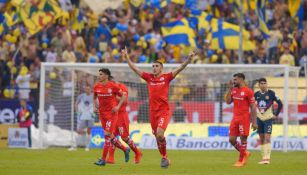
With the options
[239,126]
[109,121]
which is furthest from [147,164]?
[239,126]

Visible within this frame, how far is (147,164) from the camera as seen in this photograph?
24.1 m

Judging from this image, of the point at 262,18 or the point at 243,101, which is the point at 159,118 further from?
the point at 262,18

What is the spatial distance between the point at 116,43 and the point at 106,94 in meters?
14.1

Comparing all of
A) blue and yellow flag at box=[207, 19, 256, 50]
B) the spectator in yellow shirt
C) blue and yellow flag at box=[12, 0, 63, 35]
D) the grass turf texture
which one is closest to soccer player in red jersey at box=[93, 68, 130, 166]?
the grass turf texture

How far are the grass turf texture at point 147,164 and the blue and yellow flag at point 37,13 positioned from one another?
7278 mm

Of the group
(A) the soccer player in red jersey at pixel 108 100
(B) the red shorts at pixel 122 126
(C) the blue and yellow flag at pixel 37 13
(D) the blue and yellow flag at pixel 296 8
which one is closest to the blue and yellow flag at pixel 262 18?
(D) the blue and yellow flag at pixel 296 8

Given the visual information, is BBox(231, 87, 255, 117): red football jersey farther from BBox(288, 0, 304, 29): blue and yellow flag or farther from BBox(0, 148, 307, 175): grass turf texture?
BBox(288, 0, 304, 29): blue and yellow flag

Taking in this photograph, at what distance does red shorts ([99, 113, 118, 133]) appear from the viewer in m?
23.9

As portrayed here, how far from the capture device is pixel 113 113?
2405 centimetres

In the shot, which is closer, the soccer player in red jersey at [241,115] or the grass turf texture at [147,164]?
the grass turf texture at [147,164]

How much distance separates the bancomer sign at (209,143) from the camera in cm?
3400

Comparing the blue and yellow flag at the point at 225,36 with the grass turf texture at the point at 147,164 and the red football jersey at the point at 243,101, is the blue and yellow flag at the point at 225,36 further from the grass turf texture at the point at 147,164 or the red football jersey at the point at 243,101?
the red football jersey at the point at 243,101

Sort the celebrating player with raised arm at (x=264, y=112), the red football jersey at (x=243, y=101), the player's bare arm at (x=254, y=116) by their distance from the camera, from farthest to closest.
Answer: the celebrating player with raised arm at (x=264, y=112)
the red football jersey at (x=243, y=101)
the player's bare arm at (x=254, y=116)

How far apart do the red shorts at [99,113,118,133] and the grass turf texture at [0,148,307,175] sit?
946 millimetres
